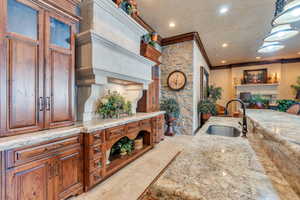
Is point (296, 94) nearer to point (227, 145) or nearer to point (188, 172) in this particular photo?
point (227, 145)

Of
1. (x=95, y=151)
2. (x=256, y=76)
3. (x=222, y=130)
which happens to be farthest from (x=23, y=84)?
(x=256, y=76)

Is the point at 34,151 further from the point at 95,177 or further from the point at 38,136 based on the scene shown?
the point at 95,177

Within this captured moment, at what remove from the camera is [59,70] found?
1.71 m

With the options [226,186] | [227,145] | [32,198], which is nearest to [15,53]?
[32,198]

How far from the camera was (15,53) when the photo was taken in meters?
1.34

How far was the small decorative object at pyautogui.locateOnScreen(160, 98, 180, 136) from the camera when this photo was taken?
4.38 metres

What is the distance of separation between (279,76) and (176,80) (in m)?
6.27

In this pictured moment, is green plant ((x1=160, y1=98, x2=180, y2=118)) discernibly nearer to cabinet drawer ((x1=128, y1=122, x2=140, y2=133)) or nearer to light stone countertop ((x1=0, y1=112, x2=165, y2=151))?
cabinet drawer ((x1=128, y1=122, x2=140, y2=133))

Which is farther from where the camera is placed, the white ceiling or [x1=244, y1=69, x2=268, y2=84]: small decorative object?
[x1=244, y1=69, x2=268, y2=84]: small decorative object

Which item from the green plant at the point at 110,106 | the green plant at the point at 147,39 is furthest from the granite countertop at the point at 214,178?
the green plant at the point at 147,39

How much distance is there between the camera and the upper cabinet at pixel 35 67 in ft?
4.23

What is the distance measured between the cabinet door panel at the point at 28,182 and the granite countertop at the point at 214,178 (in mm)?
1401

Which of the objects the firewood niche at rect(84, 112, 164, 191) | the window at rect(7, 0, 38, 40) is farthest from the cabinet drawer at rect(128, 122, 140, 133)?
the window at rect(7, 0, 38, 40)

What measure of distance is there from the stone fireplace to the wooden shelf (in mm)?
863
